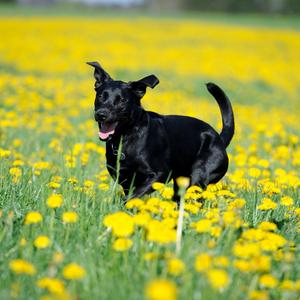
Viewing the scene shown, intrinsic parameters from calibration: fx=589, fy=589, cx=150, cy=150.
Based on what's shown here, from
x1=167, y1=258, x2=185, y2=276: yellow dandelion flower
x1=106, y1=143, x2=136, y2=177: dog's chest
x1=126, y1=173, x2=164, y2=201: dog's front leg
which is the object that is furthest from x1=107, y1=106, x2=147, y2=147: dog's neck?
x1=167, y1=258, x2=185, y2=276: yellow dandelion flower

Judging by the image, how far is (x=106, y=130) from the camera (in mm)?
4020

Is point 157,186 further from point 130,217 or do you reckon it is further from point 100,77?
point 100,77

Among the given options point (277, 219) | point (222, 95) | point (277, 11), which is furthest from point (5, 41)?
point (277, 11)

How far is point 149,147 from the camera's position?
4094 millimetres

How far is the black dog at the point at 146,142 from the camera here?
4.02 meters

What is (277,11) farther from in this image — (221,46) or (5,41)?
(5,41)

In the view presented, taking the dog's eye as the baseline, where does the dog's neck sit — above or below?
below

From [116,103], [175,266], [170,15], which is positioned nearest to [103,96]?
[116,103]

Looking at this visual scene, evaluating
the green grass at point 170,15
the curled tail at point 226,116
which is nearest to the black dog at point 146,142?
the curled tail at point 226,116

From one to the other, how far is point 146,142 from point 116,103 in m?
0.34

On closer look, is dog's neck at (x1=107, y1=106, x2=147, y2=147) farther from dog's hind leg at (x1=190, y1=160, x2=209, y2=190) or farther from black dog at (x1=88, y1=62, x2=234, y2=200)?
dog's hind leg at (x1=190, y1=160, x2=209, y2=190)

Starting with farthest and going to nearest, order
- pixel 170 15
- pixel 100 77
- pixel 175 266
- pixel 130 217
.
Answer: pixel 170 15
pixel 100 77
pixel 130 217
pixel 175 266

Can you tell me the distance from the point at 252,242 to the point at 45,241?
917mm

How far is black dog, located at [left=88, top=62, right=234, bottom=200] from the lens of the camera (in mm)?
4016
